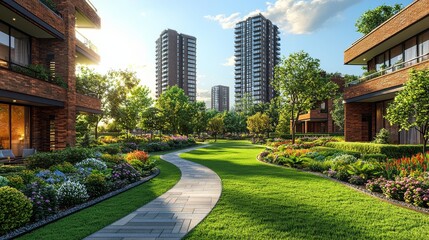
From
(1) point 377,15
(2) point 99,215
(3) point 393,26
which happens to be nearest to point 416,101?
(3) point 393,26

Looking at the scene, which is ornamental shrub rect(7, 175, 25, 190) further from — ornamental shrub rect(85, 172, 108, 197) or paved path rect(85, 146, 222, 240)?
paved path rect(85, 146, 222, 240)

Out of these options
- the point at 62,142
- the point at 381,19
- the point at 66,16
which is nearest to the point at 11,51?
the point at 66,16

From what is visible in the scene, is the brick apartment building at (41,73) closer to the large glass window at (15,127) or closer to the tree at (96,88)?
the large glass window at (15,127)

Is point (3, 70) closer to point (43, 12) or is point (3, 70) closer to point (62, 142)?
point (43, 12)

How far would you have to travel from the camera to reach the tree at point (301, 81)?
26438 millimetres

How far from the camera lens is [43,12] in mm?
14914

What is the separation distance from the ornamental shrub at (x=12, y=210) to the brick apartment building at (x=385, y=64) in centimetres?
1740

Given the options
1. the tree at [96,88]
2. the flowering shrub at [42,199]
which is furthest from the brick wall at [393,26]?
the tree at [96,88]

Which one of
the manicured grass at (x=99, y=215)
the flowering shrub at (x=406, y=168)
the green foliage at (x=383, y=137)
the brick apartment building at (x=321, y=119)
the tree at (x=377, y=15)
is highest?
the tree at (x=377, y=15)

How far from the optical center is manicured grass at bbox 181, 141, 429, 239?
4.95m

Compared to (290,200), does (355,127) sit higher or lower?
higher

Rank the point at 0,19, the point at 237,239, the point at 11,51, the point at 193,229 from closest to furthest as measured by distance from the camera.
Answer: the point at 237,239 → the point at 193,229 → the point at 0,19 → the point at 11,51

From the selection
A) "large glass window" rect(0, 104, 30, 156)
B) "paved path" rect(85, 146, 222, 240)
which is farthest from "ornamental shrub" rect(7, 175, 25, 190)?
"large glass window" rect(0, 104, 30, 156)

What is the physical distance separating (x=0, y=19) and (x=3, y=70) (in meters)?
3.99
